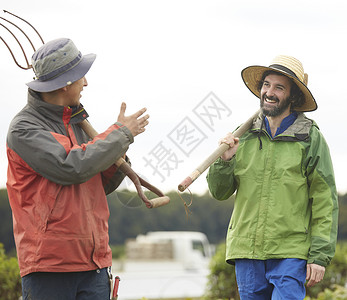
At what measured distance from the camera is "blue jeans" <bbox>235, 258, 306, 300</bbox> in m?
4.41

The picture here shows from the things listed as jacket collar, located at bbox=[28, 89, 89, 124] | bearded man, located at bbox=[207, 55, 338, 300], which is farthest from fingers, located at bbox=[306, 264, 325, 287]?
jacket collar, located at bbox=[28, 89, 89, 124]

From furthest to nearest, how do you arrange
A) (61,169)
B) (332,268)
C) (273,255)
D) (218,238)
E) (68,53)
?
(218,238) < (332,268) < (273,255) < (68,53) < (61,169)

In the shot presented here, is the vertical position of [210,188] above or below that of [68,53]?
below

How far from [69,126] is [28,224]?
1.99 feet

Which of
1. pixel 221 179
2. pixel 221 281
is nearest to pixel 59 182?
pixel 221 179

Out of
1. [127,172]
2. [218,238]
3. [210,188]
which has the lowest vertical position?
[218,238]

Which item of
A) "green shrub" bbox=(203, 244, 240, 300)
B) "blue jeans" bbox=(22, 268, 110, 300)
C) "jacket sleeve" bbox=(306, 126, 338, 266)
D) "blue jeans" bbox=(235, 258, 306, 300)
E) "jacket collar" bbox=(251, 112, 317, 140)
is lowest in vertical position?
"green shrub" bbox=(203, 244, 240, 300)

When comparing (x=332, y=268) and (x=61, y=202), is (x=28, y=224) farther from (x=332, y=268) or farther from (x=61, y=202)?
(x=332, y=268)

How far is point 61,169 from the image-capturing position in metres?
3.59

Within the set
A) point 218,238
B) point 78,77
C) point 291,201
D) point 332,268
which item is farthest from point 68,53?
point 218,238

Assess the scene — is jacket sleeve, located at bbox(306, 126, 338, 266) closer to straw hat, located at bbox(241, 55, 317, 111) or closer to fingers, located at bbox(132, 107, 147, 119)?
straw hat, located at bbox(241, 55, 317, 111)

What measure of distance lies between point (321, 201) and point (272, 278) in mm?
593

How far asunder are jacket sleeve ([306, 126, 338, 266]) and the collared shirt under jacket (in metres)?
1.39

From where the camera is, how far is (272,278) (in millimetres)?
4504
